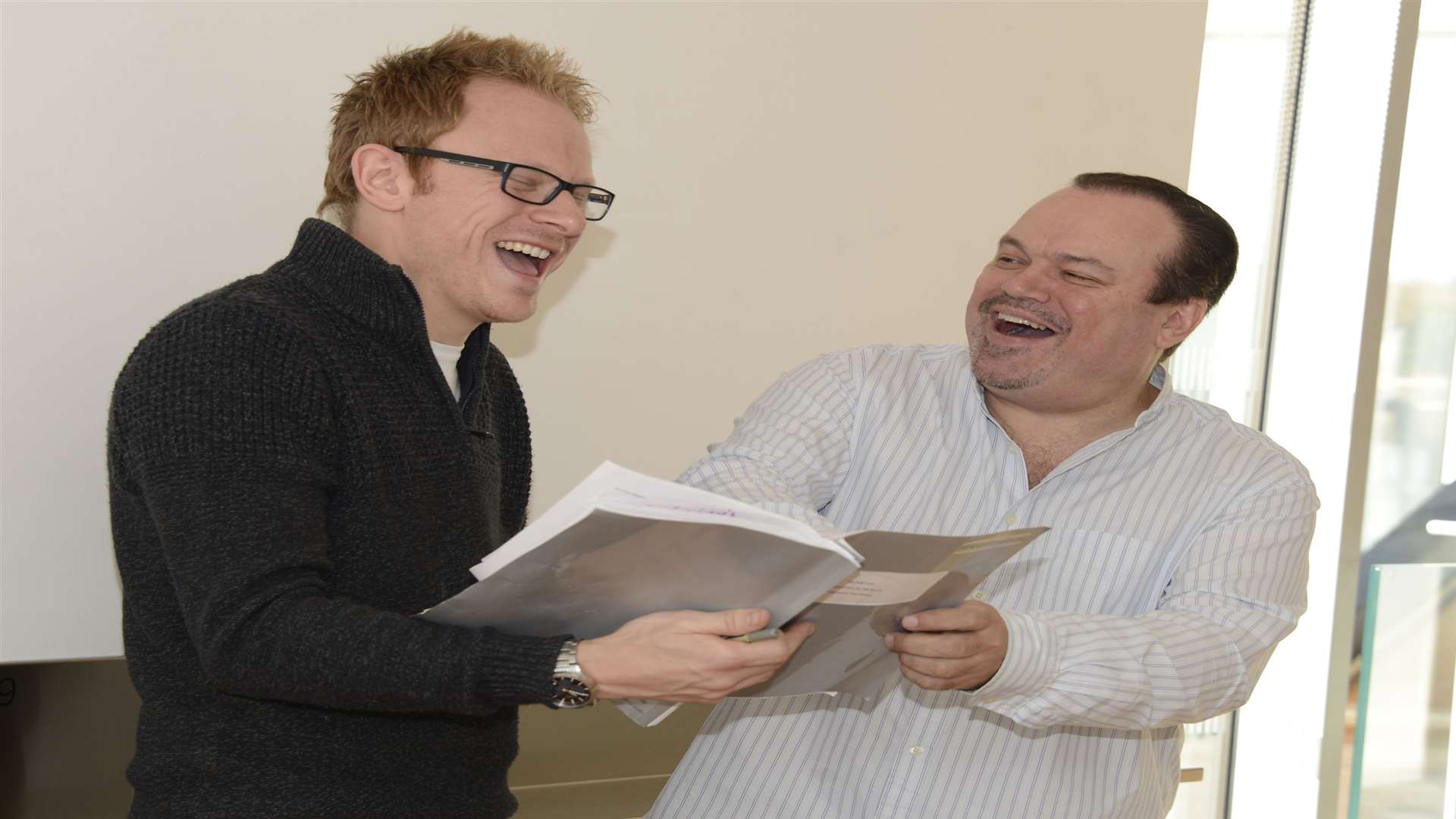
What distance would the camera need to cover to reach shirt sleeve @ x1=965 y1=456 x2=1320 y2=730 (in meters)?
1.42

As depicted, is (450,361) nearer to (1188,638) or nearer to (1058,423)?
(1058,423)

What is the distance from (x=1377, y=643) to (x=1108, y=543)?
88.0 inches

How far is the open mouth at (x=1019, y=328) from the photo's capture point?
174 cm

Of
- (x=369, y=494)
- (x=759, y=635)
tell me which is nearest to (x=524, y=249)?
(x=369, y=494)

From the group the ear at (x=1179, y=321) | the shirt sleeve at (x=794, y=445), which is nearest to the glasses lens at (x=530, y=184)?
the shirt sleeve at (x=794, y=445)

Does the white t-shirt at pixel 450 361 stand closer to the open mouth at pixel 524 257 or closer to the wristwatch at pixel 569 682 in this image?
the open mouth at pixel 524 257

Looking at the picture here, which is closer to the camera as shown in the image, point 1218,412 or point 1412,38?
A: point 1218,412

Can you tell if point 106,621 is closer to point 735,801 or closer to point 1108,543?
point 735,801

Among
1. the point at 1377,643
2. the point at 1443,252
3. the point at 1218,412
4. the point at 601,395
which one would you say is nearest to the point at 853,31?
the point at 601,395

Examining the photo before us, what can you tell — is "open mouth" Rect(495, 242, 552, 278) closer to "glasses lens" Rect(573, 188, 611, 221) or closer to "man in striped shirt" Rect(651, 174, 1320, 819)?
"glasses lens" Rect(573, 188, 611, 221)

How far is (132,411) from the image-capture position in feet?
4.10

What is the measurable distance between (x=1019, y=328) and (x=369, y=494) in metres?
0.93

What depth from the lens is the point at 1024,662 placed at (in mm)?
1393

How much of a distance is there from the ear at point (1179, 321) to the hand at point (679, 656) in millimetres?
924
